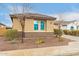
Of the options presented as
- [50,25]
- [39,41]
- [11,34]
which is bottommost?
[39,41]

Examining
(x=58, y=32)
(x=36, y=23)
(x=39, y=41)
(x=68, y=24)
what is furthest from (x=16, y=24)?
(x=68, y=24)

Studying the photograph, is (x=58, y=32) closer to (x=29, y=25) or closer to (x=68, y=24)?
(x=68, y=24)

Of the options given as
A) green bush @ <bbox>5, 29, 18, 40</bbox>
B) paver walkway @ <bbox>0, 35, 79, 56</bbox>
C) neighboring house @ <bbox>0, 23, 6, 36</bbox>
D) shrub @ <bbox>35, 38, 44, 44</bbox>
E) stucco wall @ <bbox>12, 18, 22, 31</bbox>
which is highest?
stucco wall @ <bbox>12, 18, 22, 31</bbox>

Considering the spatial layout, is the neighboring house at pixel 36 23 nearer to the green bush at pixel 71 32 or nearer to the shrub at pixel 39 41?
the shrub at pixel 39 41

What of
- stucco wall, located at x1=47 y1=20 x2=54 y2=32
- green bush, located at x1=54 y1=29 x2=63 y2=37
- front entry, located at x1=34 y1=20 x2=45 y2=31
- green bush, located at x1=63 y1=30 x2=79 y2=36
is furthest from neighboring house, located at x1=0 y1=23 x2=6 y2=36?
green bush, located at x1=63 y1=30 x2=79 y2=36

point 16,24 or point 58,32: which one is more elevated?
point 16,24

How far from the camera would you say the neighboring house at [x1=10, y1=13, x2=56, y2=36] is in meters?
5.90

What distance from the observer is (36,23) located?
5.95 metres

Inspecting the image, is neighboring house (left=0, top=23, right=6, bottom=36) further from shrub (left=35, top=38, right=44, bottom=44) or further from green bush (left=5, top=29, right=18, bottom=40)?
shrub (left=35, top=38, right=44, bottom=44)

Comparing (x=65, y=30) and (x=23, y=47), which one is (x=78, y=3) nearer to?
(x=65, y=30)

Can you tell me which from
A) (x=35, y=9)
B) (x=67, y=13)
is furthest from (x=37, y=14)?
(x=67, y=13)

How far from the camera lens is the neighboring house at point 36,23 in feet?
19.4

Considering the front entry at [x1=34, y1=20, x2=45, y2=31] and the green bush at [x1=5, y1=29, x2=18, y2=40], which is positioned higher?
the front entry at [x1=34, y1=20, x2=45, y2=31]

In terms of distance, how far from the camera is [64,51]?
5.89m
